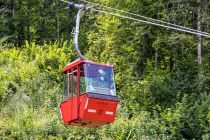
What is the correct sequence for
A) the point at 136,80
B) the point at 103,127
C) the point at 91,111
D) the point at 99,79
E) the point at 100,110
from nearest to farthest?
the point at 91,111, the point at 100,110, the point at 99,79, the point at 103,127, the point at 136,80

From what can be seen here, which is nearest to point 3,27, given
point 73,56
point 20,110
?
point 73,56

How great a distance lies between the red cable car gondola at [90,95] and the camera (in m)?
12.9

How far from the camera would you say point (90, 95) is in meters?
12.9

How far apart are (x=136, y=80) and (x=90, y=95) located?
42.5 ft

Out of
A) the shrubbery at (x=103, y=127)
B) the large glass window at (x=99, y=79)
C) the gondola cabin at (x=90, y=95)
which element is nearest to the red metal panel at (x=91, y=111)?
the gondola cabin at (x=90, y=95)

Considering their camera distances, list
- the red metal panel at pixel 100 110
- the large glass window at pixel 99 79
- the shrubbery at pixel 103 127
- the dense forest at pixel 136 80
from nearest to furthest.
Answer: the red metal panel at pixel 100 110 < the large glass window at pixel 99 79 < the shrubbery at pixel 103 127 < the dense forest at pixel 136 80

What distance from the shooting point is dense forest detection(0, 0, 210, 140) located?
20.1 metres

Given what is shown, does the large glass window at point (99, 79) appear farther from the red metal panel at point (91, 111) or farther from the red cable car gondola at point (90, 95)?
the red metal panel at point (91, 111)

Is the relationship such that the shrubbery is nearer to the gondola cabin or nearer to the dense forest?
the dense forest

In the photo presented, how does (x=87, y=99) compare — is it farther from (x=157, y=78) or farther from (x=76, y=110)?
(x=157, y=78)

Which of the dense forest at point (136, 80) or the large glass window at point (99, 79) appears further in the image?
the dense forest at point (136, 80)

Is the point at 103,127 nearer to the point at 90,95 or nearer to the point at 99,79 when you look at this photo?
the point at 99,79

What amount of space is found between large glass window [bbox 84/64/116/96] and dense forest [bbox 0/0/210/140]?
6304 mm

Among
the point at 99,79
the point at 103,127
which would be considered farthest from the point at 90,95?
the point at 103,127
